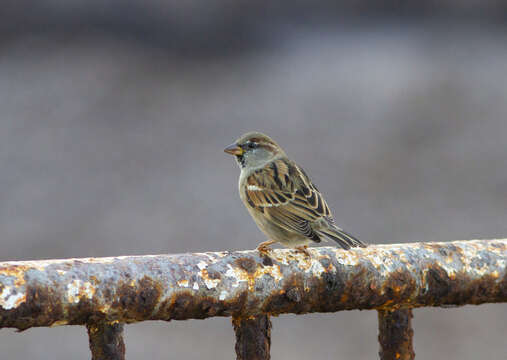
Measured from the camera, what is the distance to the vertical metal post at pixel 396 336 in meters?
1.14

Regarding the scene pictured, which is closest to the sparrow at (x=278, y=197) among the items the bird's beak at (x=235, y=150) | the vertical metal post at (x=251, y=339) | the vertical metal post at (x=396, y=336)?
the bird's beak at (x=235, y=150)

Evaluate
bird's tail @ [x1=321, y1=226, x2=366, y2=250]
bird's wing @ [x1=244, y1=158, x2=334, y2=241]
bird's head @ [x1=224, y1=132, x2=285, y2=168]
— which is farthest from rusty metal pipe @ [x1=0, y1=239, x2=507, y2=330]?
bird's head @ [x1=224, y1=132, x2=285, y2=168]

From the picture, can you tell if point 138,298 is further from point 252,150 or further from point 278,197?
point 252,150

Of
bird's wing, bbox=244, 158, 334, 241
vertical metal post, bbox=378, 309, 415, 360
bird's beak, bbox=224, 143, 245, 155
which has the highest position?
bird's beak, bbox=224, 143, 245, 155

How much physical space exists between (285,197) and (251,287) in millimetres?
1317

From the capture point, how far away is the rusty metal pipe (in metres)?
0.75

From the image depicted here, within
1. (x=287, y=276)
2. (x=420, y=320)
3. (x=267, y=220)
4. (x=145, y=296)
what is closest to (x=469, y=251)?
(x=287, y=276)

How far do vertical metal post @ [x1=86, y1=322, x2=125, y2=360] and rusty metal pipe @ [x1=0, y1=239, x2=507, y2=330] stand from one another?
0.03 m

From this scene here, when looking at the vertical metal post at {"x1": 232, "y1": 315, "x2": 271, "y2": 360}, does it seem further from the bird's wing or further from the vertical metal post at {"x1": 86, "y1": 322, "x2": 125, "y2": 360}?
the bird's wing

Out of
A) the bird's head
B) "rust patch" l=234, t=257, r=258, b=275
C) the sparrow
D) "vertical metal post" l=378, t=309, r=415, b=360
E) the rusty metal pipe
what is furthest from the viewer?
the bird's head

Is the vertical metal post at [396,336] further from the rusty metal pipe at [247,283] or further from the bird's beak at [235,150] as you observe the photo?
the bird's beak at [235,150]

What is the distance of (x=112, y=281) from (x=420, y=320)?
2546mm

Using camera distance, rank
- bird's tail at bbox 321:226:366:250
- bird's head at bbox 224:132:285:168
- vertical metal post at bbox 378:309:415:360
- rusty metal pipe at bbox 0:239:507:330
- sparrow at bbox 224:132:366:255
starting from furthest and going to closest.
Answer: bird's head at bbox 224:132:285:168 < sparrow at bbox 224:132:366:255 < bird's tail at bbox 321:226:366:250 < vertical metal post at bbox 378:309:415:360 < rusty metal pipe at bbox 0:239:507:330

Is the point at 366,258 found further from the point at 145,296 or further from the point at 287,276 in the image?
the point at 145,296
